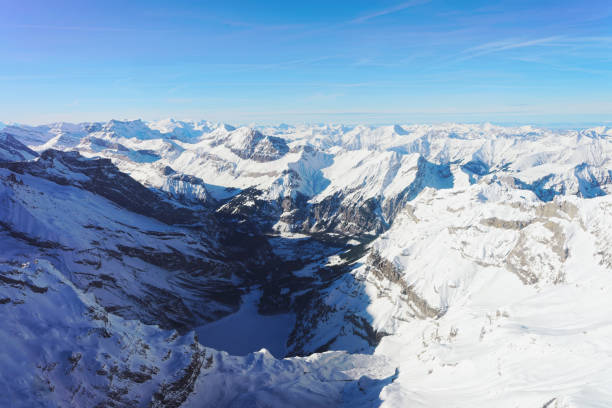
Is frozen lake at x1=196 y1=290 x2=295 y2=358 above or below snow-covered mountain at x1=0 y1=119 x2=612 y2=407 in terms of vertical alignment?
below

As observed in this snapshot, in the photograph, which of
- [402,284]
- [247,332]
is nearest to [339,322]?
[402,284]

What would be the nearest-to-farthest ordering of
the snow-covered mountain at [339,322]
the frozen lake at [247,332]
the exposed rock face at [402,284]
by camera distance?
the snow-covered mountain at [339,322] < the exposed rock face at [402,284] < the frozen lake at [247,332]

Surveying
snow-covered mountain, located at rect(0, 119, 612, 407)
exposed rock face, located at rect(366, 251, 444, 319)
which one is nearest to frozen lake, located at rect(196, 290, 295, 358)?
snow-covered mountain, located at rect(0, 119, 612, 407)

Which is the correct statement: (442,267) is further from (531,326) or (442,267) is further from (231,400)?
(231,400)

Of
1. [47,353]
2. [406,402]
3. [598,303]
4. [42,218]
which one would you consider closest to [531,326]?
[598,303]

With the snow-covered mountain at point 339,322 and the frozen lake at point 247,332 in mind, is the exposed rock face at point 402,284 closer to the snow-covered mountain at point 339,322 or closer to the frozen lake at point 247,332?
the snow-covered mountain at point 339,322

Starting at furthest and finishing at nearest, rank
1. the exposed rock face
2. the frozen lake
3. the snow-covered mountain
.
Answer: the frozen lake → the exposed rock face → the snow-covered mountain

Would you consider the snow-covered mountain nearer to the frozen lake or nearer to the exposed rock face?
the exposed rock face

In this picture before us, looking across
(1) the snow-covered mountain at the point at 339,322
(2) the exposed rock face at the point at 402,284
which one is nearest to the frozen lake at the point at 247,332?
(1) the snow-covered mountain at the point at 339,322

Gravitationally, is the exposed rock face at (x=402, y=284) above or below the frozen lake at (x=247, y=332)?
above

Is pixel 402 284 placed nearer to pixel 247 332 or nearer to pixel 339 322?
pixel 339 322

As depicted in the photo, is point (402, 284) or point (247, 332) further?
point (247, 332)
